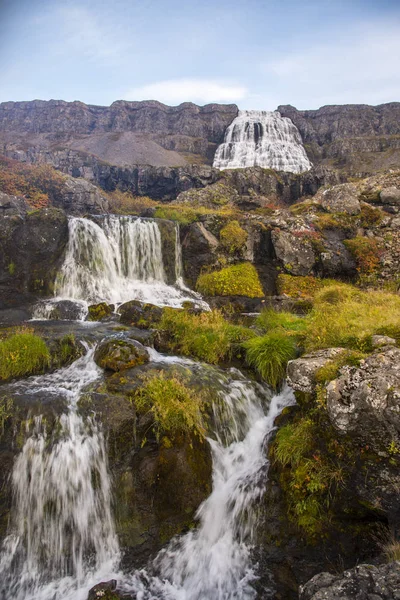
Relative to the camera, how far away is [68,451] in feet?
17.7

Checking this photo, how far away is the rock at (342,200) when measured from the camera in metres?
19.6

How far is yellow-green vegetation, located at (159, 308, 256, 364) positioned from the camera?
339 inches

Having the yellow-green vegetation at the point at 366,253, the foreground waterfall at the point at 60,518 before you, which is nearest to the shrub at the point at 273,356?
the foreground waterfall at the point at 60,518

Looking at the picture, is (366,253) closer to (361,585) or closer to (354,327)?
(354,327)

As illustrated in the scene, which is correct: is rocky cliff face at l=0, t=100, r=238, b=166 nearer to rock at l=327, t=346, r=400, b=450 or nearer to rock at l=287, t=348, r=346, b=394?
rock at l=287, t=348, r=346, b=394

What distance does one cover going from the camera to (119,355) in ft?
25.0

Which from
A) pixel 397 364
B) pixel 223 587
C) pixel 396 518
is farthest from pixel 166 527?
pixel 397 364

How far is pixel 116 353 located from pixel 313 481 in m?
4.87

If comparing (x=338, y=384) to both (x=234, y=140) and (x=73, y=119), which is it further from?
(x=73, y=119)

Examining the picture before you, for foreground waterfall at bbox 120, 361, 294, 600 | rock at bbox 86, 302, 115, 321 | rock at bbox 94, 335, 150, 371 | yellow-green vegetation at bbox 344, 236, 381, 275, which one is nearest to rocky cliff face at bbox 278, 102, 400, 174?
yellow-green vegetation at bbox 344, 236, 381, 275

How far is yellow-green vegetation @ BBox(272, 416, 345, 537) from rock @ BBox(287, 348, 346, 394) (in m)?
0.56

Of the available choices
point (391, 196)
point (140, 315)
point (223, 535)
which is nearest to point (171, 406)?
point (223, 535)

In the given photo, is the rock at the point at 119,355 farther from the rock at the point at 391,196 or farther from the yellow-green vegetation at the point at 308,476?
the rock at the point at 391,196

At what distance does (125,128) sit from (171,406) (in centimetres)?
7046
